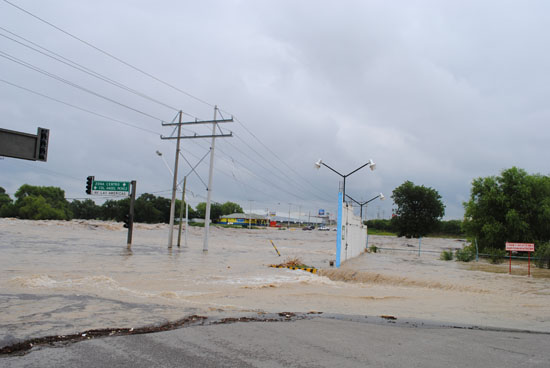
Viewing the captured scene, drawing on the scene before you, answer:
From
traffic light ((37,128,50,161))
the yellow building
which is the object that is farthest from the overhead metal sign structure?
the yellow building

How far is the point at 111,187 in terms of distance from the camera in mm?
30922

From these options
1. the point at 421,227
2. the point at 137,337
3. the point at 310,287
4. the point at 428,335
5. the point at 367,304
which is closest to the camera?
the point at 137,337

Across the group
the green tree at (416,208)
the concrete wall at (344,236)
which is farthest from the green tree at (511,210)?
the green tree at (416,208)

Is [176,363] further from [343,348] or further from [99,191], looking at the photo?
[99,191]

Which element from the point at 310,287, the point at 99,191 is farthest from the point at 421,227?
the point at 310,287

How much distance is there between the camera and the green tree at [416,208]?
7925cm

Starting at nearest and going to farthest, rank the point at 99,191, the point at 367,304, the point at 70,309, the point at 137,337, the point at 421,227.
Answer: the point at 137,337
the point at 70,309
the point at 367,304
the point at 99,191
the point at 421,227

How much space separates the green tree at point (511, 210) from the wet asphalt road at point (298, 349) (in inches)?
1263

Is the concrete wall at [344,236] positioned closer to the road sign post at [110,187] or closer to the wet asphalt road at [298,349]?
the wet asphalt road at [298,349]

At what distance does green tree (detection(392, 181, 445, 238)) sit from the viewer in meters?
79.2

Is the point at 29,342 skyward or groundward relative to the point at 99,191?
groundward

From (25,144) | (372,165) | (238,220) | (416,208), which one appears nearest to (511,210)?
(372,165)

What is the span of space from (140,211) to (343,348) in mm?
116243

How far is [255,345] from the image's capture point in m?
5.88
